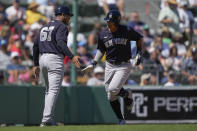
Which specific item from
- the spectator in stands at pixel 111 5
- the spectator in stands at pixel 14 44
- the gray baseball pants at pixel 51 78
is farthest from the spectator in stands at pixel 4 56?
the gray baseball pants at pixel 51 78

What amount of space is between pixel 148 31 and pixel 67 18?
708cm

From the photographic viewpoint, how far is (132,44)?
51.0 feet

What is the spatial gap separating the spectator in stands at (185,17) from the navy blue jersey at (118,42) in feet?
22.8

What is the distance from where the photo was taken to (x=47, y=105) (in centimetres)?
980

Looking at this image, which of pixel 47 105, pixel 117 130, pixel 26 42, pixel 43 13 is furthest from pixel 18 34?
pixel 117 130

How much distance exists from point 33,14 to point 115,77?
23.1 feet

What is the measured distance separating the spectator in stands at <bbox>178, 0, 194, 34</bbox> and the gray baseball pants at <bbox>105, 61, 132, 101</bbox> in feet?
23.1

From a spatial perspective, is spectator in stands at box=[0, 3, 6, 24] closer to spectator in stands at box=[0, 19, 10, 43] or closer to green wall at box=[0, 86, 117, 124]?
spectator in stands at box=[0, 19, 10, 43]

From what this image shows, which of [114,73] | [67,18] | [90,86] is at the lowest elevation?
[90,86]

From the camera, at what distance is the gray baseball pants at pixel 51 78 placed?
32.1 ft

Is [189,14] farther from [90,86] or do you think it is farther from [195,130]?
[195,130]

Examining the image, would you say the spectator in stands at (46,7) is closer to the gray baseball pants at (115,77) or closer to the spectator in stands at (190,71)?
the spectator in stands at (190,71)

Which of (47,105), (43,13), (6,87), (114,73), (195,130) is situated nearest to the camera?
(195,130)

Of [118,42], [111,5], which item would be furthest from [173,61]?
[118,42]
